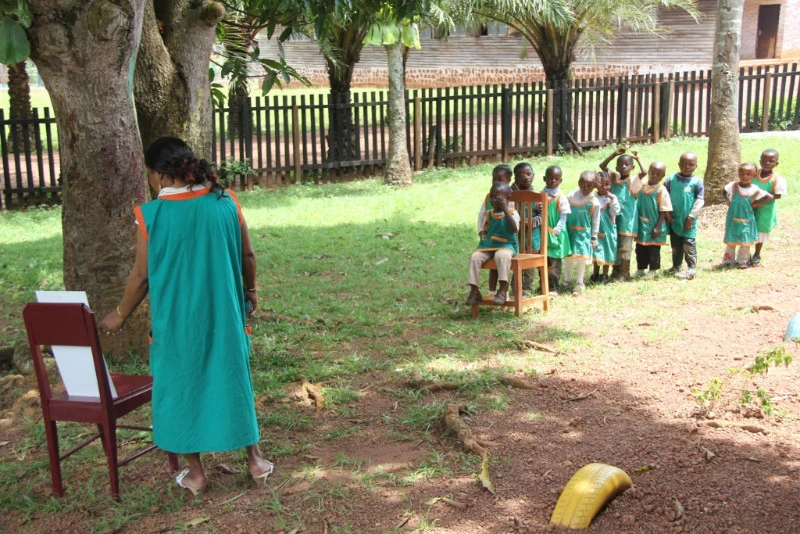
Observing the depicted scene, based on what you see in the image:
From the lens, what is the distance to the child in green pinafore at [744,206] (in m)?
8.50

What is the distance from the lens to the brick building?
1042 inches

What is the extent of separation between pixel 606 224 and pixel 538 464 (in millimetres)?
4320

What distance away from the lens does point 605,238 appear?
8305mm

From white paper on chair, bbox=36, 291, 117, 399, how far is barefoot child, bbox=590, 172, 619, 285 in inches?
212

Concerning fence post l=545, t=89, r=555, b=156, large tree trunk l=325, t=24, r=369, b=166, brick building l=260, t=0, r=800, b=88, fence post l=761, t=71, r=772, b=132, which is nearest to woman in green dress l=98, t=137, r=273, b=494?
large tree trunk l=325, t=24, r=369, b=166

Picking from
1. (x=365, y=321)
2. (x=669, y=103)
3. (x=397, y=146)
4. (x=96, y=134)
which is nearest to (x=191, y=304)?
(x=96, y=134)

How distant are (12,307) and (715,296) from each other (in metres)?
6.46

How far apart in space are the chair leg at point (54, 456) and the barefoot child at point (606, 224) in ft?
18.2

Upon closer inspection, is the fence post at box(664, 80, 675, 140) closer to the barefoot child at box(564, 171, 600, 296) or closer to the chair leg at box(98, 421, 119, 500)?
the barefoot child at box(564, 171, 600, 296)

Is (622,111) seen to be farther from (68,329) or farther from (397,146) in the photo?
(68,329)

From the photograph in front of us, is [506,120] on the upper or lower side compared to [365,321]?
upper

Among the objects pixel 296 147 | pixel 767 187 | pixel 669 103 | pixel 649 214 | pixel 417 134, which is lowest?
pixel 649 214

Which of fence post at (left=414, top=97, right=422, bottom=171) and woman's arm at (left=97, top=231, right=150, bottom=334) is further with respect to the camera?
fence post at (left=414, top=97, right=422, bottom=171)

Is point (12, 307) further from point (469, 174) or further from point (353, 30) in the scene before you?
point (353, 30)
